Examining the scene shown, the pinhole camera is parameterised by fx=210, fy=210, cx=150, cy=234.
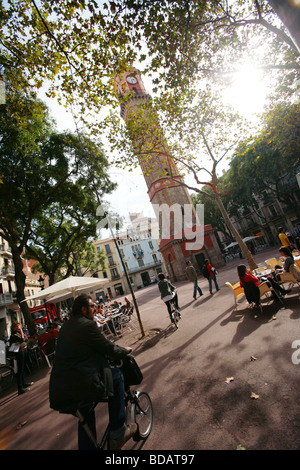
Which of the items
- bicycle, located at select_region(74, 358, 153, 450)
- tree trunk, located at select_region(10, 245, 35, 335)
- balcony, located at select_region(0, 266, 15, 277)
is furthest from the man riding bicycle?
balcony, located at select_region(0, 266, 15, 277)

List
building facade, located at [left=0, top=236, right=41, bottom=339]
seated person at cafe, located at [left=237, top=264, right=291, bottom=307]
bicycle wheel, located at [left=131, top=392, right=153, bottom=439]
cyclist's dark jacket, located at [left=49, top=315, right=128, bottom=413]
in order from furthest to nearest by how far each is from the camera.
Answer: building facade, located at [left=0, top=236, right=41, bottom=339]
seated person at cafe, located at [left=237, top=264, right=291, bottom=307]
bicycle wheel, located at [left=131, top=392, right=153, bottom=439]
cyclist's dark jacket, located at [left=49, top=315, right=128, bottom=413]

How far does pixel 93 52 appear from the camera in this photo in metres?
5.92

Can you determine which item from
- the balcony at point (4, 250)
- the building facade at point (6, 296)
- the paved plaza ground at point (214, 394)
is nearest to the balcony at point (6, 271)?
the building facade at point (6, 296)

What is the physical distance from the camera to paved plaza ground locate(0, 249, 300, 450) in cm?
242

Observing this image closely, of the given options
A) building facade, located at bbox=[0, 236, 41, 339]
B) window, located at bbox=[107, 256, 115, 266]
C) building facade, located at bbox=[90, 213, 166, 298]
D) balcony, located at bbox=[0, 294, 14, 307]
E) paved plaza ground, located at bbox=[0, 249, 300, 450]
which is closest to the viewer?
paved plaza ground, located at bbox=[0, 249, 300, 450]

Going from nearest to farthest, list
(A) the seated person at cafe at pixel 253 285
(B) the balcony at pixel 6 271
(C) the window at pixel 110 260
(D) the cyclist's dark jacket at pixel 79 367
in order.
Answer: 1. (D) the cyclist's dark jacket at pixel 79 367
2. (A) the seated person at cafe at pixel 253 285
3. (B) the balcony at pixel 6 271
4. (C) the window at pixel 110 260

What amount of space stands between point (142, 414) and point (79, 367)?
1.44 metres

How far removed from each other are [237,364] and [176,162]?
11296mm

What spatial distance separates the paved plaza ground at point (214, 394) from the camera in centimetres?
242

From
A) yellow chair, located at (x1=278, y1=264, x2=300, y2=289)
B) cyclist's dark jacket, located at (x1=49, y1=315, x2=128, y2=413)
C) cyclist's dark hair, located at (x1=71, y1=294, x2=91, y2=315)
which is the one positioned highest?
cyclist's dark hair, located at (x1=71, y1=294, x2=91, y2=315)

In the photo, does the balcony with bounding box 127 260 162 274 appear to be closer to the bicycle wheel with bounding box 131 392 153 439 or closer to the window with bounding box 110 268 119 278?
the window with bounding box 110 268 119 278

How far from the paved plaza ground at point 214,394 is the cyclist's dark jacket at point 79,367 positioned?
1.18 m

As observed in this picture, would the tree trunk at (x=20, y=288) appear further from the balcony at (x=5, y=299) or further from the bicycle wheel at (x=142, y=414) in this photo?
the balcony at (x=5, y=299)

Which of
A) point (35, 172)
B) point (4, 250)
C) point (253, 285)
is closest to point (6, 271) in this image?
point (4, 250)
